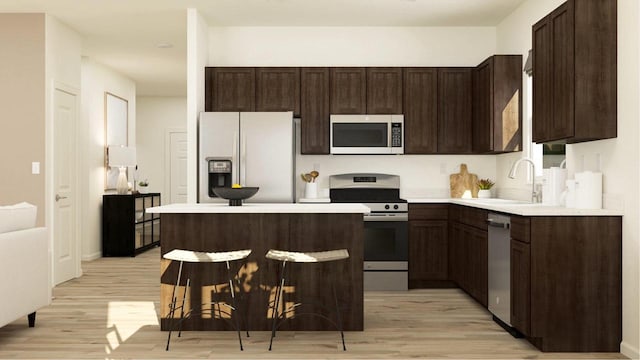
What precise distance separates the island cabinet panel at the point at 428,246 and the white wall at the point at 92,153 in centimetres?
439

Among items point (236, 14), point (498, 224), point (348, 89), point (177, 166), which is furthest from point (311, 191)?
point (177, 166)

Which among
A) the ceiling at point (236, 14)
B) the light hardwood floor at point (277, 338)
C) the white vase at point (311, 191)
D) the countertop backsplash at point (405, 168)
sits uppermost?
the ceiling at point (236, 14)

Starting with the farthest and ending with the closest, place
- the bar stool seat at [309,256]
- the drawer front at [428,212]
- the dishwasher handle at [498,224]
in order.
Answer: the drawer front at [428,212], the dishwasher handle at [498,224], the bar stool seat at [309,256]

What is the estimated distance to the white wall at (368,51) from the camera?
650 centimetres

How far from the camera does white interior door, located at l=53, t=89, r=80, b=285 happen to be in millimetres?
6176

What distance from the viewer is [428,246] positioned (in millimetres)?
5930

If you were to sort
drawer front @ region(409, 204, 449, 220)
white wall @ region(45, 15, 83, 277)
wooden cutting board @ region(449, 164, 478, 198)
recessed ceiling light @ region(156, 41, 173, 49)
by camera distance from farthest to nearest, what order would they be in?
recessed ceiling light @ region(156, 41, 173, 49), wooden cutting board @ region(449, 164, 478, 198), white wall @ region(45, 15, 83, 277), drawer front @ region(409, 204, 449, 220)

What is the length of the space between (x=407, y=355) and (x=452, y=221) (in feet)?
7.69

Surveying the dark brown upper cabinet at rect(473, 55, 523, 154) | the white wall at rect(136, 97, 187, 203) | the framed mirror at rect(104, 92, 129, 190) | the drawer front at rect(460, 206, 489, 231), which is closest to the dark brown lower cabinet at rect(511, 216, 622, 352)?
the drawer front at rect(460, 206, 489, 231)

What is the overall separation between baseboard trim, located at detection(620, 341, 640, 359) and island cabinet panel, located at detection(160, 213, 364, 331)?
1642 millimetres

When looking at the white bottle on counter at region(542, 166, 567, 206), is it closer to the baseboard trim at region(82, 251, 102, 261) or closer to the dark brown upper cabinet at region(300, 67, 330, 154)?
the dark brown upper cabinet at region(300, 67, 330, 154)

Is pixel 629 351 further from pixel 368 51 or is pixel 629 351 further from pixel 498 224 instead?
pixel 368 51

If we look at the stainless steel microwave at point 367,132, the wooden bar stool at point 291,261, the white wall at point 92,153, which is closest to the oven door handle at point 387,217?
the stainless steel microwave at point 367,132

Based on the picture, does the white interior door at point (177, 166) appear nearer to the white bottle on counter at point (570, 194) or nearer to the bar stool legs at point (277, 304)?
the bar stool legs at point (277, 304)
